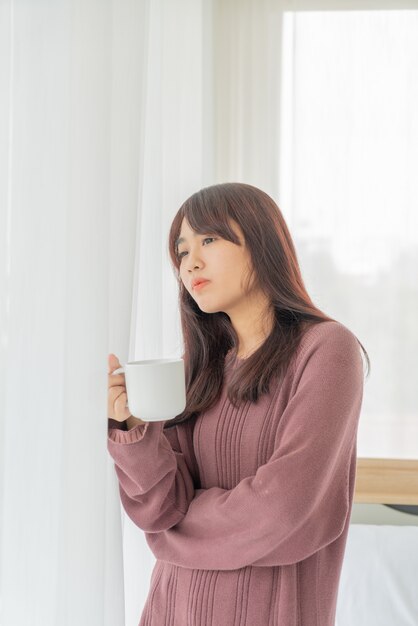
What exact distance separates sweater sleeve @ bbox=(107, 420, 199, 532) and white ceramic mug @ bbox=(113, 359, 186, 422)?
0.33ft

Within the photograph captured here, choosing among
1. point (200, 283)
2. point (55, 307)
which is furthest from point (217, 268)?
point (55, 307)

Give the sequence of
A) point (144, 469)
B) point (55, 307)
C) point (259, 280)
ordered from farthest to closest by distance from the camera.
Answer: point (259, 280), point (144, 469), point (55, 307)

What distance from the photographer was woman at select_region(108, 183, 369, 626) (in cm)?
80

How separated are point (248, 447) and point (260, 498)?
0.43 ft

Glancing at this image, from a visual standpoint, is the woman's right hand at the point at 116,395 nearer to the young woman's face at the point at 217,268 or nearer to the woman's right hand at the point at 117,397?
the woman's right hand at the point at 117,397

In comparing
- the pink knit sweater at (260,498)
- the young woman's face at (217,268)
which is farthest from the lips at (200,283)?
the pink knit sweater at (260,498)

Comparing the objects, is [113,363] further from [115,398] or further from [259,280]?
[259,280]

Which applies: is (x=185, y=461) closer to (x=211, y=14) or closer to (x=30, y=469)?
(x=30, y=469)

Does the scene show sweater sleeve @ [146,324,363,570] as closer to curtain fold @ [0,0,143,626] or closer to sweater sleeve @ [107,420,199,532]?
sweater sleeve @ [107,420,199,532]

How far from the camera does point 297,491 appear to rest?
77 cm

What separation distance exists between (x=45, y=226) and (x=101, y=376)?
0.17 metres

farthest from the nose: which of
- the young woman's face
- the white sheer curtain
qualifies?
the white sheer curtain

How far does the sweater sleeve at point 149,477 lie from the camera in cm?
83

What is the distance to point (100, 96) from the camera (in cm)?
62
